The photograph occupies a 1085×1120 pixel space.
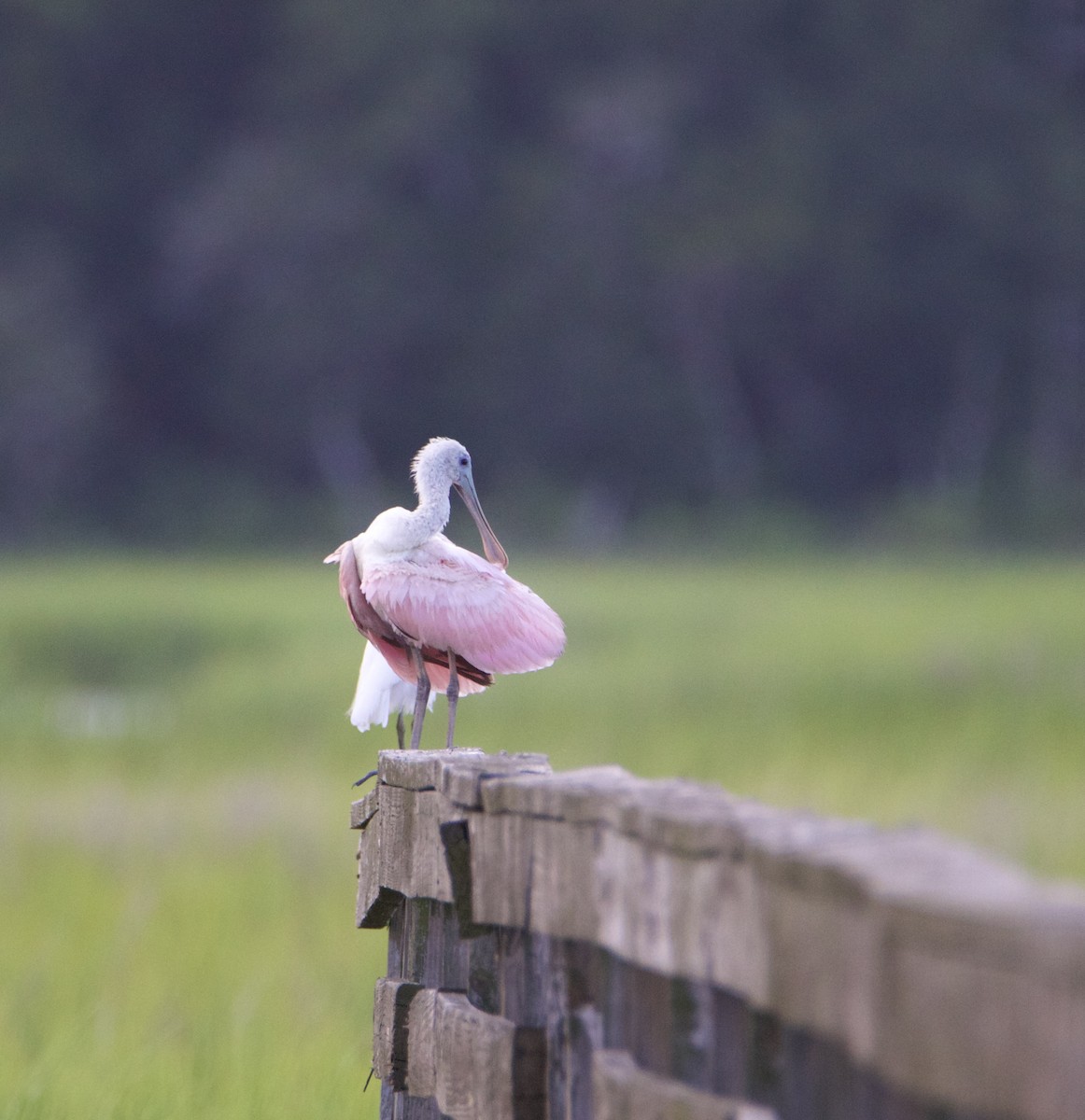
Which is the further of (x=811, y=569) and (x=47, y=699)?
(x=811, y=569)

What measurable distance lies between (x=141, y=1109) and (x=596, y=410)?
25374mm

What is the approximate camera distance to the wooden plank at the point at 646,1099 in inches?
76.0

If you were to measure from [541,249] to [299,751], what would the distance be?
18.7 meters

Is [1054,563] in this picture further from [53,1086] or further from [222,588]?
[53,1086]

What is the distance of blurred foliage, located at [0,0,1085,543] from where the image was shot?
28188 mm

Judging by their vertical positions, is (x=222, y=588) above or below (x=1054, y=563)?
below

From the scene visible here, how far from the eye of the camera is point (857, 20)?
1187 inches

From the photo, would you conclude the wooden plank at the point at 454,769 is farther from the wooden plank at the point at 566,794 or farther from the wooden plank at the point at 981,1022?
the wooden plank at the point at 981,1022

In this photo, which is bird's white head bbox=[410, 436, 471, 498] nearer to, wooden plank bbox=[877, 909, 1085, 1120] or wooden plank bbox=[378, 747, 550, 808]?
wooden plank bbox=[378, 747, 550, 808]

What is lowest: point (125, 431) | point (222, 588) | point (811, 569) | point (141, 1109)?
point (141, 1109)

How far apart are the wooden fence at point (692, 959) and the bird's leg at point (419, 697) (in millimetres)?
344

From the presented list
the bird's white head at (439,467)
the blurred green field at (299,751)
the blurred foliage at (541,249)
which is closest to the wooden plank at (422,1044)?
the bird's white head at (439,467)

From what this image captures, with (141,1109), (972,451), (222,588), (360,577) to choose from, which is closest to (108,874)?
(141,1109)

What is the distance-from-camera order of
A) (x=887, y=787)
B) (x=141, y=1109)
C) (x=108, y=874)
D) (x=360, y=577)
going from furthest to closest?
(x=887, y=787)
(x=108, y=874)
(x=141, y=1109)
(x=360, y=577)
